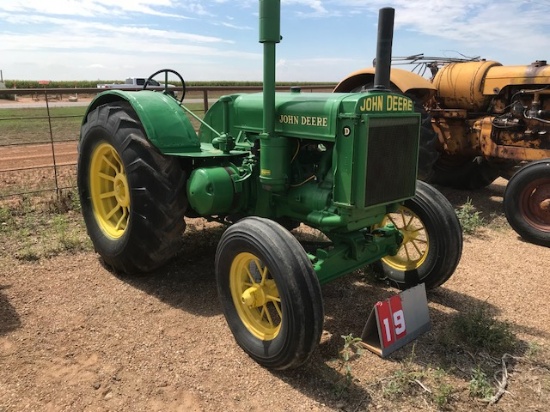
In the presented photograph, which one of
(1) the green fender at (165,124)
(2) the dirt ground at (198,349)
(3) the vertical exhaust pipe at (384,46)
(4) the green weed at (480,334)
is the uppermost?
(3) the vertical exhaust pipe at (384,46)

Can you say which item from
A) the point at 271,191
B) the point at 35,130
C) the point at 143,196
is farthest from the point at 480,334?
the point at 35,130

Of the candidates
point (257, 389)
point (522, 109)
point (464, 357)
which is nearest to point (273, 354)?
point (257, 389)

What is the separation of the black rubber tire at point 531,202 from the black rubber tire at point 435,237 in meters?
2.10

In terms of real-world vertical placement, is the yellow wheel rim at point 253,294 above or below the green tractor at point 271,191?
below

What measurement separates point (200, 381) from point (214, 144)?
6.15 feet

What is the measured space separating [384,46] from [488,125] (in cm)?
377

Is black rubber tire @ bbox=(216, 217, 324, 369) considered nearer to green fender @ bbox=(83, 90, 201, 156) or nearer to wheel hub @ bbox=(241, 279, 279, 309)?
wheel hub @ bbox=(241, 279, 279, 309)

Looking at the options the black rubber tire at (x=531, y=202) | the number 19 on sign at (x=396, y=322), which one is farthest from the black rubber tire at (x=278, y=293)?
the black rubber tire at (x=531, y=202)

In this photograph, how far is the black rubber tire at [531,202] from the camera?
5.06 metres

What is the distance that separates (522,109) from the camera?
5.93 metres

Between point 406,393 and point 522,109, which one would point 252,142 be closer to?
point 406,393

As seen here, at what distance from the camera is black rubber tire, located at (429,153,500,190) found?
7152 mm

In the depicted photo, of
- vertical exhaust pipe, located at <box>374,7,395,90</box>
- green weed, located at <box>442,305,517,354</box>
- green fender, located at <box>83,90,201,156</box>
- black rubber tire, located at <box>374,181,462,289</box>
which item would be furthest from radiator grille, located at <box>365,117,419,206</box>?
green fender, located at <box>83,90,201,156</box>

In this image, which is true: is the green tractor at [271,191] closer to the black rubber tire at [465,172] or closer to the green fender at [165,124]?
the green fender at [165,124]
